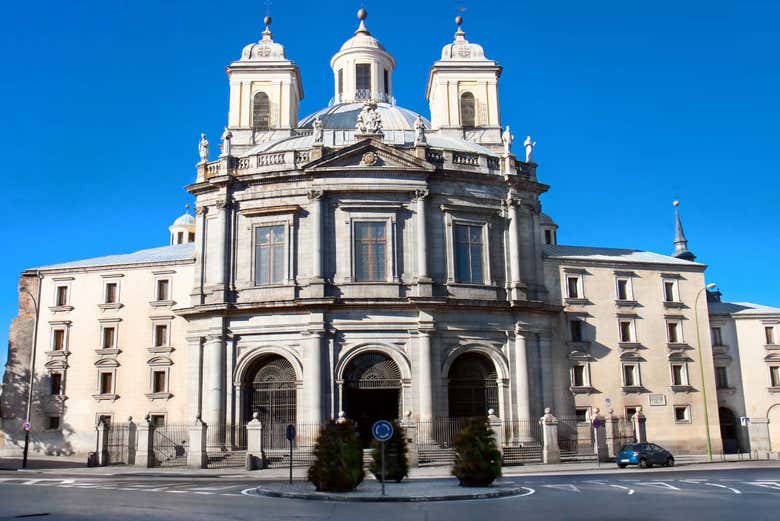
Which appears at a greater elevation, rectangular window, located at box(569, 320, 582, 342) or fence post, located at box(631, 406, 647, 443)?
rectangular window, located at box(569, 320, 582, 342)

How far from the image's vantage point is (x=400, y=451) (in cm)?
2597

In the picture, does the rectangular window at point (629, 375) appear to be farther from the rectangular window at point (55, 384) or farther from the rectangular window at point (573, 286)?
the rectangular window at point (55, 384)

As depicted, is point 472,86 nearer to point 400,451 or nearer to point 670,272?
point 670,272

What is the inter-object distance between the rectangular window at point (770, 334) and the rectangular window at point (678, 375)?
7.48 m

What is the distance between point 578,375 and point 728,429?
12.0m

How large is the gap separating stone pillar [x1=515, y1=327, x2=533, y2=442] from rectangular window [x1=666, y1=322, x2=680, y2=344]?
11253 millimetres

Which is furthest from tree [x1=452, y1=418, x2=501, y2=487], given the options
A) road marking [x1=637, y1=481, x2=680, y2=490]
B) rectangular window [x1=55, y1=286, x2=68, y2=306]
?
rectangular window [x1=55, y1=286, x2=68, y2=306]

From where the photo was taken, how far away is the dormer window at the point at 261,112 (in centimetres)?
5194

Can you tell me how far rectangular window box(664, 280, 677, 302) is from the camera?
48503 mm

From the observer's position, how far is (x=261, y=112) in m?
52.2

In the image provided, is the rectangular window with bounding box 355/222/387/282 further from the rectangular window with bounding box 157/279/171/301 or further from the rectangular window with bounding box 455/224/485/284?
the rectangular window with bounding box 157/279/171/301

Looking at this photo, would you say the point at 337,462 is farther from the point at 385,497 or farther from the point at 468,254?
the point at 468,254

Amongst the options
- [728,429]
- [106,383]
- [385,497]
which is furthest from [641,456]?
[106,383]

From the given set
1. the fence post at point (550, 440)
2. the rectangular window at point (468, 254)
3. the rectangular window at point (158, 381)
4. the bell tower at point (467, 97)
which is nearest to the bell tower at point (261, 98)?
the bell tower at point (467, 97)
